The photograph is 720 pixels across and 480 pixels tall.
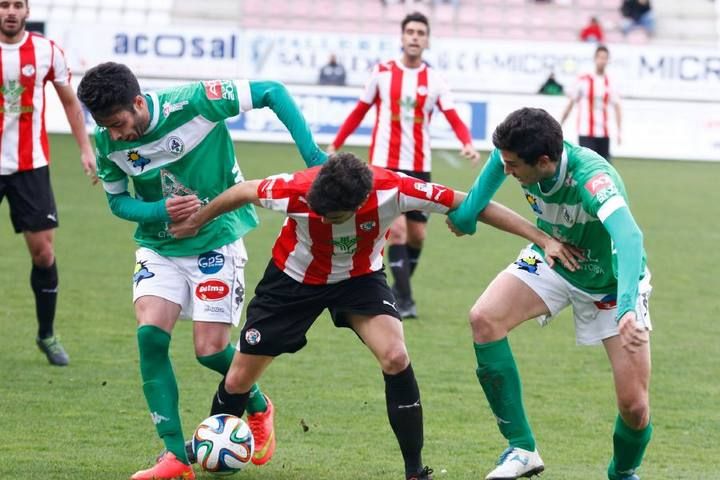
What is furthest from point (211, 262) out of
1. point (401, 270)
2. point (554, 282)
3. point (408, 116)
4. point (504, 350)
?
point (408, 116)

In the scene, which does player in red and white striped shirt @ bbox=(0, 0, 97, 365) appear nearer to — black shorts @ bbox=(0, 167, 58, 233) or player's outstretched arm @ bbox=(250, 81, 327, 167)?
black shorts @ bbox=(0, 167, 58, 233)

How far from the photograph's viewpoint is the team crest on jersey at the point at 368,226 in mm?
5121

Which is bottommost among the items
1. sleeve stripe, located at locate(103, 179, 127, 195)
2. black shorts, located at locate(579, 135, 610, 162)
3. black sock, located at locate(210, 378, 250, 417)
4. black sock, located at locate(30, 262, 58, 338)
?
black shorts, located at locate(579, 135, 610, 162)

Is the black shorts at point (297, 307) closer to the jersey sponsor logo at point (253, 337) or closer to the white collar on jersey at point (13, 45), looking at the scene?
the jersey sponsor logo at point (253, 337)

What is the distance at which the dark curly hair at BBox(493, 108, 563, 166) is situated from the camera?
4.93m

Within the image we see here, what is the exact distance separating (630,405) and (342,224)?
4.52 ft

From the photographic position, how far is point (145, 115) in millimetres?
5398

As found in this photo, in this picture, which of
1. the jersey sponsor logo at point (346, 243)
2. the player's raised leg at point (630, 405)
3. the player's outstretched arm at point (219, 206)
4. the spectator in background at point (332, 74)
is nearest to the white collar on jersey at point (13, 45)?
the player's outstretched arm at point (219, 206)

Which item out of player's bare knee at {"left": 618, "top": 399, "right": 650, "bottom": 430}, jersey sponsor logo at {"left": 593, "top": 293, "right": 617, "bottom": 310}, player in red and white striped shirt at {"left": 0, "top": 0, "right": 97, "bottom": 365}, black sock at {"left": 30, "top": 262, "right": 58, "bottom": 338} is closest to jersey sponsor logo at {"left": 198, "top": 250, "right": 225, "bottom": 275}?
jersey sponsor logo at {"left": 593, "top": 293, "right": 617, "bottom": 310}

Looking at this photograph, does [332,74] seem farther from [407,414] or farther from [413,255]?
[407,414]

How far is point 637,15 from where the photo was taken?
29.6 metres

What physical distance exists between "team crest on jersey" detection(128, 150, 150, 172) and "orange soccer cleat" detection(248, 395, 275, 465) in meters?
1.22

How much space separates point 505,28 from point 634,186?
1205 centimetres

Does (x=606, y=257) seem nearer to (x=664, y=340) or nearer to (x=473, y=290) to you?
(x=664, y=340)
